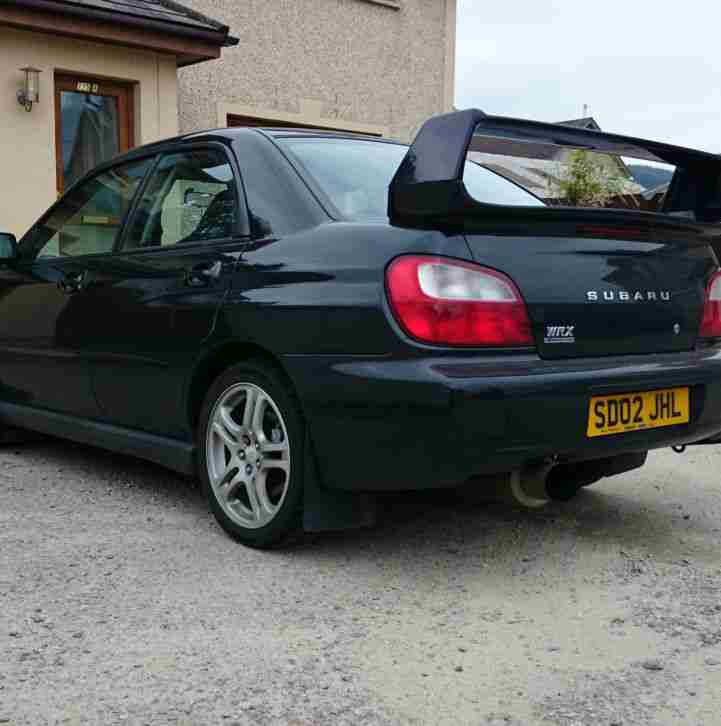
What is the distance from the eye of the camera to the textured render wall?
40.9ft

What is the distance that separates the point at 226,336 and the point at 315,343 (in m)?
0.48

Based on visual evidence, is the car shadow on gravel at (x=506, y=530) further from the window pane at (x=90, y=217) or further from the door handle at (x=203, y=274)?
the window pane at (x=90, y=217)

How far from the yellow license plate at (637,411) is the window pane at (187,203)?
1.49 meters

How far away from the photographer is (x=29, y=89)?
9.81m

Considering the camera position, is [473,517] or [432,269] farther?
[473,517]

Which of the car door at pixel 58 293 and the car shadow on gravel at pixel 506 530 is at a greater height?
the car door at pixel 58 293

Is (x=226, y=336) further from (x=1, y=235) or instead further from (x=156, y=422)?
(x=1, y=235)

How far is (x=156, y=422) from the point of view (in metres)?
4.39

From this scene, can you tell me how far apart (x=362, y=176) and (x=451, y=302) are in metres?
0.95

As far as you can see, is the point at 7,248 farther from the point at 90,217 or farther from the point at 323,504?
the point at 323,504

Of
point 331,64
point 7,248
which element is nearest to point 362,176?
point 7,248

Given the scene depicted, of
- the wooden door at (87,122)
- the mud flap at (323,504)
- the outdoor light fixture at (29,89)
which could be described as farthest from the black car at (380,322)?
the wooden door at (87,122)

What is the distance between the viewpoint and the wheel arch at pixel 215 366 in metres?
3.84

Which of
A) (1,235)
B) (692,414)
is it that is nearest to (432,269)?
(692,414)
